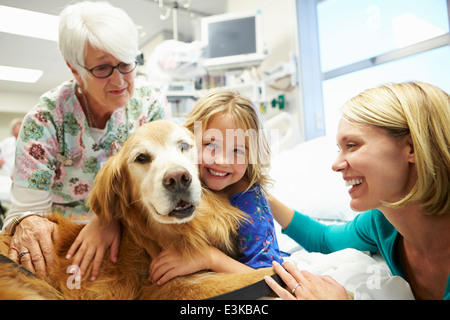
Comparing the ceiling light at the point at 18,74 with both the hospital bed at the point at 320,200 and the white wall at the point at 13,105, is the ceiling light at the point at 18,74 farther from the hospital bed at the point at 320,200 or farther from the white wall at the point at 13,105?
the hospital bed at the point at 320,200

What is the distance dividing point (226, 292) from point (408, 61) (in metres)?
0.64

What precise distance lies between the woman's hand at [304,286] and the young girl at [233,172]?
61 millimetres

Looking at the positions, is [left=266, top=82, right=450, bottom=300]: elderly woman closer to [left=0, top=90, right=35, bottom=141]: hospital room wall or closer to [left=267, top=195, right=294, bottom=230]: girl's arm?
[left=267, top=195, right=294, bottom=230]: girl's arm

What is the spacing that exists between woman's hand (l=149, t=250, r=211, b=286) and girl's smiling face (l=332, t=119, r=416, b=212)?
38cm

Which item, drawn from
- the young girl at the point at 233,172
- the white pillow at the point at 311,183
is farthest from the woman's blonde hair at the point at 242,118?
the white pillow at the point at 311,183

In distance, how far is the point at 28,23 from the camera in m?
0.69

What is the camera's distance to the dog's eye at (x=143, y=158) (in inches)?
27.7

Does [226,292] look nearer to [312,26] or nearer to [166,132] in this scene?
[166,132]

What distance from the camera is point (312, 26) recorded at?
0.80 m

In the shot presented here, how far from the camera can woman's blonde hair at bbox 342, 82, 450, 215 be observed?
59cm

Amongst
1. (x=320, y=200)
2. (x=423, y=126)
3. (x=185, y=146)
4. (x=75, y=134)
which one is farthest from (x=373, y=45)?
(x=75, y=134)
